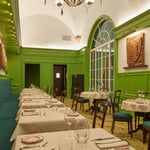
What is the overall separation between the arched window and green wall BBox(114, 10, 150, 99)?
81 cm

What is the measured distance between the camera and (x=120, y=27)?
7035 millimetres

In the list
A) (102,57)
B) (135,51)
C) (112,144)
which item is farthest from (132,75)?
(112,144)

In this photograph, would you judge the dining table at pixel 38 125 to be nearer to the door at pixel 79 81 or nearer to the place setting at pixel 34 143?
the place setting at pixel 34 143

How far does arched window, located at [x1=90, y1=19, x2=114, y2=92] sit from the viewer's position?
826cm

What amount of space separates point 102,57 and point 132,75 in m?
2.97

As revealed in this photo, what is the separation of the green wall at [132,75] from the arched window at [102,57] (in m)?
0.81

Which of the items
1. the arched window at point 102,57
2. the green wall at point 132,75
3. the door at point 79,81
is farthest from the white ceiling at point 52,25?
the green wall at point 132,75

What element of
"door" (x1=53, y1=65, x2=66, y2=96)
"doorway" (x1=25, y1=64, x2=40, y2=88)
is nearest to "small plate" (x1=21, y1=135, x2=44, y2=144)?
"door" (x1=53, y1=65, x2=66, y2=96)

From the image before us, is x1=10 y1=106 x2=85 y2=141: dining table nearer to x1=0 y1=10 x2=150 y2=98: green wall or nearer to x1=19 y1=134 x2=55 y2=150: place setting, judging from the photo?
x1=19 y1=134 x2=55 y2=150: place setting

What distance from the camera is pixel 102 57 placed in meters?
9.15

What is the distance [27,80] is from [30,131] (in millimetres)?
12135

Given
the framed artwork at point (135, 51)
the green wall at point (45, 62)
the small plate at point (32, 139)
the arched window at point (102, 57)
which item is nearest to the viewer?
the small plate at point (32, 139)

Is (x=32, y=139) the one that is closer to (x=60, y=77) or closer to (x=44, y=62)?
(x=44, y=62)

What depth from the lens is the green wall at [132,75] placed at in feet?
18.6
